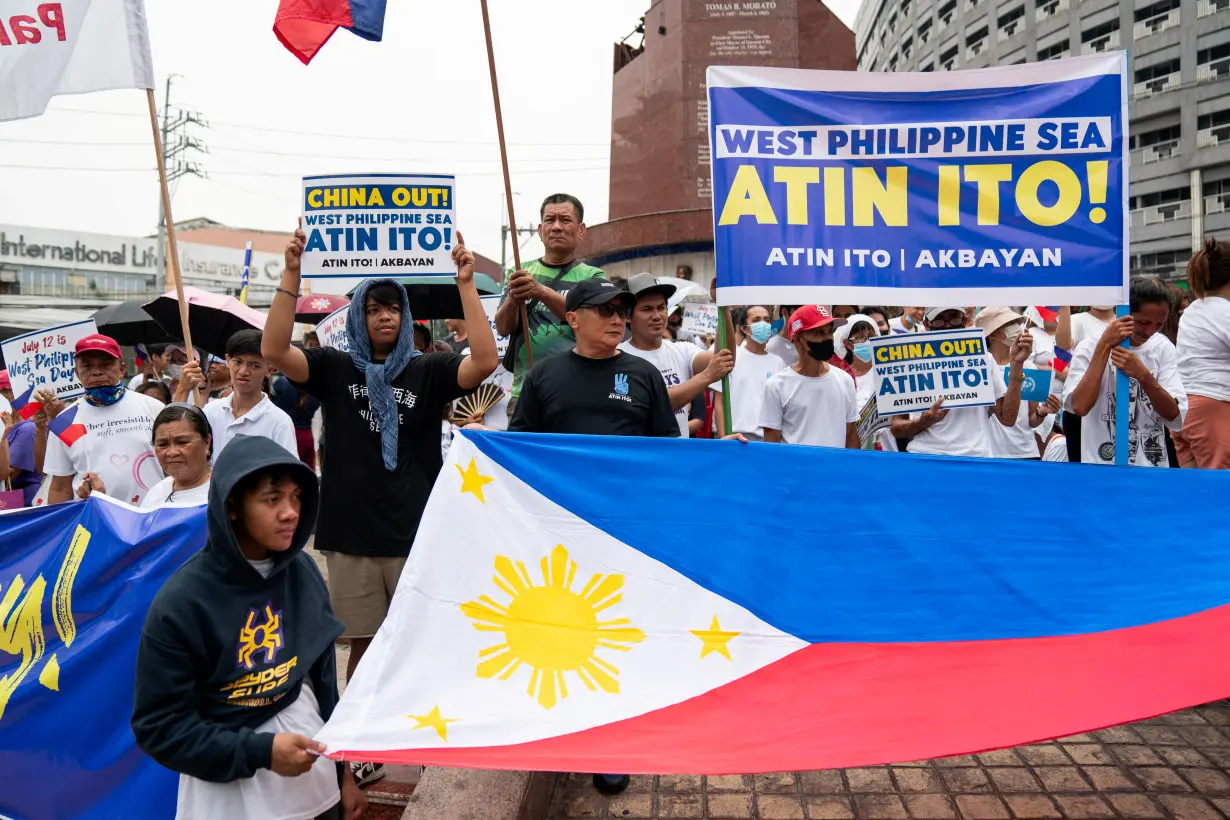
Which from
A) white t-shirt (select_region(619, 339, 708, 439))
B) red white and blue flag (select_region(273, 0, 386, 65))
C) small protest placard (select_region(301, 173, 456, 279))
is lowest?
white t-shirt (select_region(619, 339, 708, 439))

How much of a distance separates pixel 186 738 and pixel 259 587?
0.40 m

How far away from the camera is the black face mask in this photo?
16.5 feet

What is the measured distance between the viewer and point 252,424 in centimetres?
502

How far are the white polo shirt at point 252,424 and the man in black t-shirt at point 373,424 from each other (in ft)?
3.63

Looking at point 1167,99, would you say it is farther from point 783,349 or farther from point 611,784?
point 611,784

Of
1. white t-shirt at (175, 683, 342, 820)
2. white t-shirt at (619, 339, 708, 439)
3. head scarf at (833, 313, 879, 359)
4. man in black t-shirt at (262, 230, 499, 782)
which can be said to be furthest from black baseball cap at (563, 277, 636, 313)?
head scarf at (833, 313, 879, 359)

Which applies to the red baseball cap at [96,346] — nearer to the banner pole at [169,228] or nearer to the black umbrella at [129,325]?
the banner pole at [169,228]

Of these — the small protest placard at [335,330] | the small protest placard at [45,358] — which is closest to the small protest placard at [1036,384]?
the small protest placard at [335,330]

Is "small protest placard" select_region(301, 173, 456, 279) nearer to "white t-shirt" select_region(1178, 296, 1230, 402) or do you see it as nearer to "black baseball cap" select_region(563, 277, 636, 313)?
"black baseball cap" select_region(563, 277, 636, 313)

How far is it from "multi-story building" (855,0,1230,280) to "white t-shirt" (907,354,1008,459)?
42183 mm

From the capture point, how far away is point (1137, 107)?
46500 mm

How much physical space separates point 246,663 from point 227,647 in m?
0.08

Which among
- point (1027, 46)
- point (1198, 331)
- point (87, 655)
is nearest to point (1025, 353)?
point (1198, 331)

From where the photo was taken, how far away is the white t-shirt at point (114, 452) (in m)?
4.77
